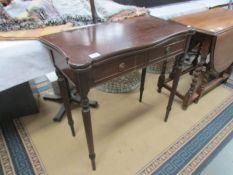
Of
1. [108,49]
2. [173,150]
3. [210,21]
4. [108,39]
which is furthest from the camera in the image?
[210,21]

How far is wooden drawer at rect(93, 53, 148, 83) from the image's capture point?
2.93 ft

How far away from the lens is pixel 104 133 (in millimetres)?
1532

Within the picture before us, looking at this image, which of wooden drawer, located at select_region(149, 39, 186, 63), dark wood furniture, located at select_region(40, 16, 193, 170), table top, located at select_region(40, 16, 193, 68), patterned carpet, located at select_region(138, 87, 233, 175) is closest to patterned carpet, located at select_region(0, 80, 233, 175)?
patterned carpet, located at select_region(138, 87, 233, 175)

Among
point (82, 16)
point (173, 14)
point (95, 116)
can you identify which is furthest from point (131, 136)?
point (173, 14)

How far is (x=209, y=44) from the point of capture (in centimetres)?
142

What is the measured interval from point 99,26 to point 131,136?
87 centimetres

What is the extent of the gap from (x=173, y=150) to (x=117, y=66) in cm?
85

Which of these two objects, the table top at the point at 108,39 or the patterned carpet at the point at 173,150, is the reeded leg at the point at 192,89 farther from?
the table top at the point at 108,39

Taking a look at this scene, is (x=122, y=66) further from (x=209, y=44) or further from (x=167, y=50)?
(x=209, y=44)

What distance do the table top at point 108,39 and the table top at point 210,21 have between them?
0.32 meters

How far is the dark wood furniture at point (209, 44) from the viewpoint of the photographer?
1408 mm

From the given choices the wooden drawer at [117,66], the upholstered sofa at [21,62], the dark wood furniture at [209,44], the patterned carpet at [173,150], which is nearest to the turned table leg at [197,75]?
the dark wood furniture at [209,44]

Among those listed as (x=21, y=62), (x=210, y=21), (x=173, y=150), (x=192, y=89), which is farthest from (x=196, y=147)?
Result: (x=21, y=62)

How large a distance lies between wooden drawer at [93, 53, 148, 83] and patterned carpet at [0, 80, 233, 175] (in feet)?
2.36
